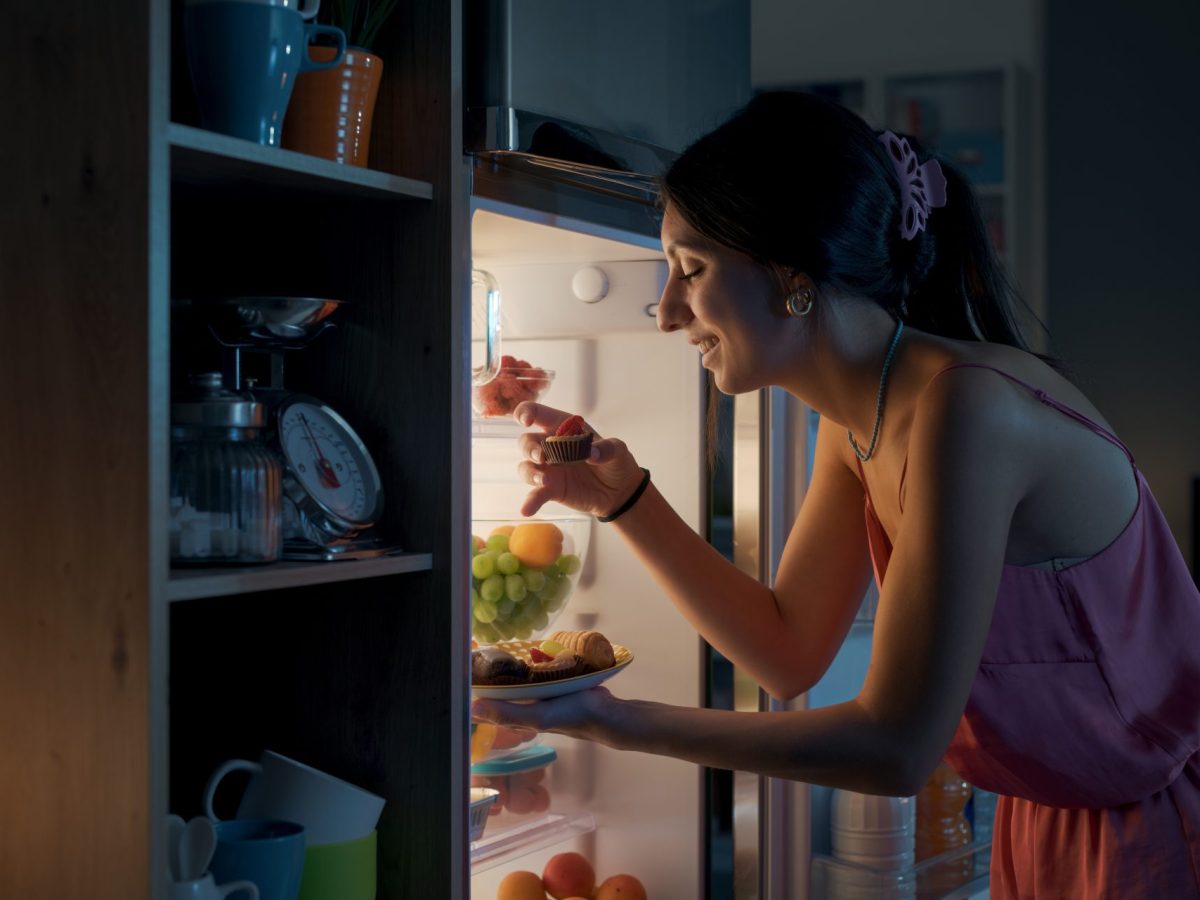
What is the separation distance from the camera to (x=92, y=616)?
2.96ft

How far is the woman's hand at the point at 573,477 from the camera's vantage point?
1.48 m

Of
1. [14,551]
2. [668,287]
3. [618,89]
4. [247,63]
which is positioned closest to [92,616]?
[14,551]

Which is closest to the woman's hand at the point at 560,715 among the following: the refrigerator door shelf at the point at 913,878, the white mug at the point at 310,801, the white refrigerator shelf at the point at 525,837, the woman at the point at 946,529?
the woman at the point at 946,529

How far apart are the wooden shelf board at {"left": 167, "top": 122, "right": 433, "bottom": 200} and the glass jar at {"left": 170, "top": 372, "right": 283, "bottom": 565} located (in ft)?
0.53

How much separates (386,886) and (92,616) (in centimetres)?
44

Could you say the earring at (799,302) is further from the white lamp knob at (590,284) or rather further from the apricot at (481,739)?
the apricot at (481,739)

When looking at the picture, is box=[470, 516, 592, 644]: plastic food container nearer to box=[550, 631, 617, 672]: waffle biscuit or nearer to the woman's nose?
box=[550, 631, 617, 672]: waffle biscuit

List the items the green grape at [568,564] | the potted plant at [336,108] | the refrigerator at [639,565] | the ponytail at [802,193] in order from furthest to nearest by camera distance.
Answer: the refrigerator at [639,565], the green grape at [568,564], the ponytail at [802,193], the potted plant at [336,108]

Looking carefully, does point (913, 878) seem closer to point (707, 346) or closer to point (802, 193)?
point (707, 346)

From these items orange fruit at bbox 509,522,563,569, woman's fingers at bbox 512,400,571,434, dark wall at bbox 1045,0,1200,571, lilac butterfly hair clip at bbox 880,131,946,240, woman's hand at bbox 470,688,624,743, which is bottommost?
woman's hand at bbox 470,688,624,743

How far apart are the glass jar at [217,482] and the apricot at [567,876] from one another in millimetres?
869

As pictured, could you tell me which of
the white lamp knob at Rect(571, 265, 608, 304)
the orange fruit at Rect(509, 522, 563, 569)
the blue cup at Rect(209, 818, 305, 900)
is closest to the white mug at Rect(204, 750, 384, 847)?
the blue cup at Rect(209, 818, 305, 900)

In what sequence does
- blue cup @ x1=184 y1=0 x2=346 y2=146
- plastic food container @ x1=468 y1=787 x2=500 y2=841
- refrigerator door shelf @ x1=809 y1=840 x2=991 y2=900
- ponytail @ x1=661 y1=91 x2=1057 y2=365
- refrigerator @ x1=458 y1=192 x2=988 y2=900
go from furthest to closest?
refrigerator door shelf @ x1=809 y1=840 x2=991 y2=900, refrigerator @ x1=458 y1=192 x2=988 y2=900, plastic food container @ x1=468 y1=787 x2=500 y2=841, ponytail @ x1=661 y1=91 x2=1057 y2=365, blue cup @ x1=184 y1=0 x2=346 y2=146

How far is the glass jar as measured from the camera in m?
0.98
